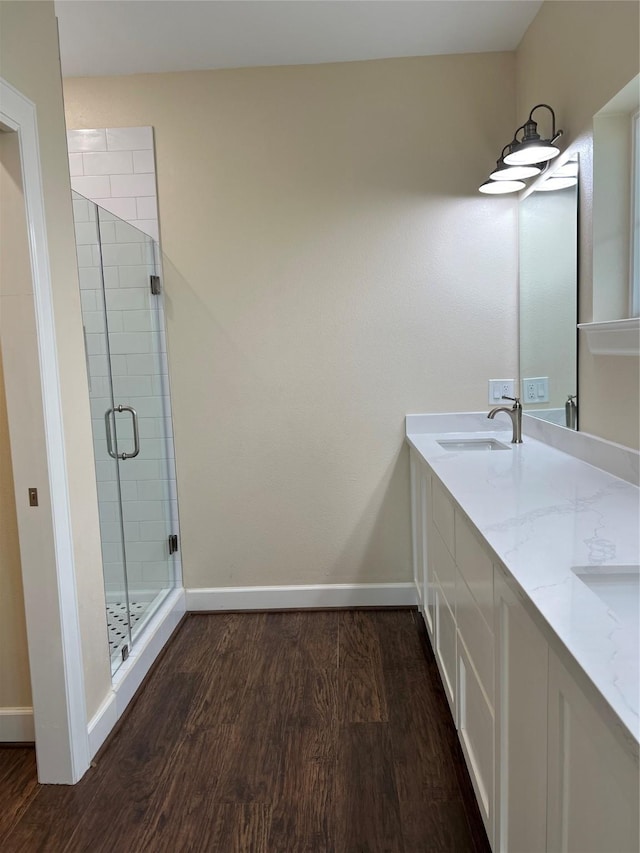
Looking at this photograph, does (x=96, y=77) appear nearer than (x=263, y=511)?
Yes

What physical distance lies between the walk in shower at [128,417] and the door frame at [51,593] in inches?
17.6

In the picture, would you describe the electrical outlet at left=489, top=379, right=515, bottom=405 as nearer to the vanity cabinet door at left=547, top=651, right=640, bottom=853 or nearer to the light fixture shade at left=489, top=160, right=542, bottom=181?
the light fixture shade at left=489, top=160, right=542, bottom=181

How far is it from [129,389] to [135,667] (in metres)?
1.20

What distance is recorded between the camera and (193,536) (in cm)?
324

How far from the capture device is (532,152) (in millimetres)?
2350

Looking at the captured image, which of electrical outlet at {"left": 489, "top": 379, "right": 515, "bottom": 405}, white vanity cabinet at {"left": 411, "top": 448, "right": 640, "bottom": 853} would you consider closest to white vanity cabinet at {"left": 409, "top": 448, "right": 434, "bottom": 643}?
white vanity cabinet at {"left": 411, "top": 448, "right": 640, "bottom": 853}

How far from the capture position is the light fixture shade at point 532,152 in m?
2.32

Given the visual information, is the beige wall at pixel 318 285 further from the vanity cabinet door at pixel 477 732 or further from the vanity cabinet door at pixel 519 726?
the vanity cabinet door at pixel 519 726

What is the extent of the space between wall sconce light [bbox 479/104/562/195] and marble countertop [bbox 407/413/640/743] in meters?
1.16

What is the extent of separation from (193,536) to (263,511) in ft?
1.32

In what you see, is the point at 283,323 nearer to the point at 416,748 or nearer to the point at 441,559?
the point at 441,559

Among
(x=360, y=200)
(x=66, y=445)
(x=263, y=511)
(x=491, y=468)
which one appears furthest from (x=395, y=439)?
(x=66, y=445)

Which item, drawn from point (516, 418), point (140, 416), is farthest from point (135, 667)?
point (516, 418)

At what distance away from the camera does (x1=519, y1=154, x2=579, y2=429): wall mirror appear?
→ 2.33m
